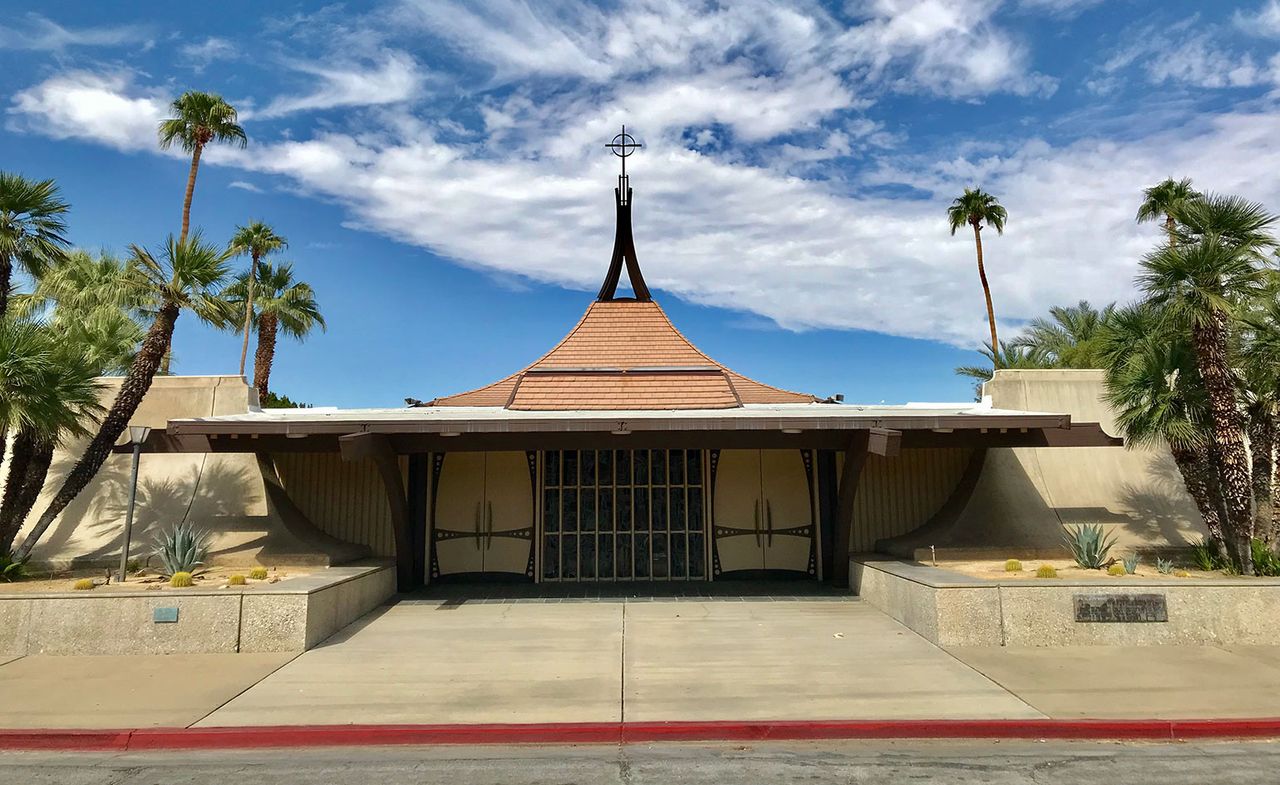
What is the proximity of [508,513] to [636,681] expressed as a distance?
23.6 feet

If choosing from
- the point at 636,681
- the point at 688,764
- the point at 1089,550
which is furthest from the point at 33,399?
the point at 1089,550

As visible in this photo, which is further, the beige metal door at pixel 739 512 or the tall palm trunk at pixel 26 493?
the beige metal door at pixel 739 512

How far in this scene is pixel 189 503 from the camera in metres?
14.6

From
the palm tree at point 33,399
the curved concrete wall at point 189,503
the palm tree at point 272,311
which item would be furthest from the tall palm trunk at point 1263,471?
the palm tree at point 272,311

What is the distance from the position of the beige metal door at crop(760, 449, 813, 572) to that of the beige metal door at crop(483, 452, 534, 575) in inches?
192

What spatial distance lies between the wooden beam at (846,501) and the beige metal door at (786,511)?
956 millimetres

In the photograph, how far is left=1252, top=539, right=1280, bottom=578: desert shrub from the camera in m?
11.0

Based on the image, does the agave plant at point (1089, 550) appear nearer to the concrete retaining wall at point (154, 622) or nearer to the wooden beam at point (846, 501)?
the wooden beam at point (846, 501)

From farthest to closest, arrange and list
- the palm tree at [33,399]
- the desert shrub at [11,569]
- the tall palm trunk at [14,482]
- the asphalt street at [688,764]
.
Result: the tall palm trunk at [14,482], the desert shrub at [11,569], the palm tree at [33,399], the asphalt street at [688,764]

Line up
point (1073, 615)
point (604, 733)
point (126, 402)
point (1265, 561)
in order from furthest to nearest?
point (126, 402), point (1265, 561), point (1073, 615), point (604, 733)

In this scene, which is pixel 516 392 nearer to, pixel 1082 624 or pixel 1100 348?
pixel 1082 624

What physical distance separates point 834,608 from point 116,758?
31.3 ft

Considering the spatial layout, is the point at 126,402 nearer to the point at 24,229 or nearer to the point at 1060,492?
the point at 24,229

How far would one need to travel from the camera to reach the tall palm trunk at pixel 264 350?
102 ft
